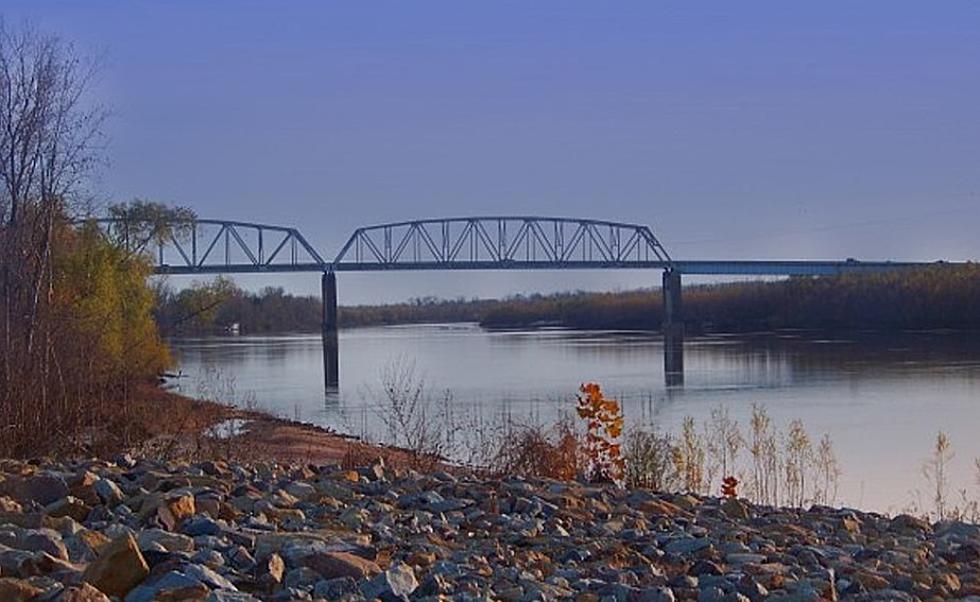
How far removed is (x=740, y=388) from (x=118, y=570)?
29.0 m

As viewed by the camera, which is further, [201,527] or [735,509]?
[735,509]

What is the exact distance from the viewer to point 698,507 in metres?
10.1

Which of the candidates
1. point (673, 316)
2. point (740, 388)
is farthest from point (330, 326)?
point (740, 388)

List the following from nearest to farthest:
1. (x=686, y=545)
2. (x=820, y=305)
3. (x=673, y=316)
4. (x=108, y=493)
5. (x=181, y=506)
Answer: (x=181, y=506)
(x=686, y=545)
(x=108, y=493)
(x=820, y=305)
(x=673, y=316)

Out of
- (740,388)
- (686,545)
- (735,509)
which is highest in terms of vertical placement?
(686,545)

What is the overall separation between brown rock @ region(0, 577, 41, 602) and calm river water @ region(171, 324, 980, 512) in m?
10.9

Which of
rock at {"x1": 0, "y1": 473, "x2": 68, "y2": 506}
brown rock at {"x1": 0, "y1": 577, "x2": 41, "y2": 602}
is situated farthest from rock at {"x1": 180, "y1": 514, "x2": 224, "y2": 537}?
brown rock at {"x1": 0, "y1": 577, "x2": 41, "y2": 602}

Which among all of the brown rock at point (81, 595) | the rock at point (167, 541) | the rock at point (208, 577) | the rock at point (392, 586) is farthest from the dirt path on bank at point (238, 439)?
the brown rock at point (81, 595)

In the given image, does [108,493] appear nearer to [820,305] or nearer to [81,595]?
[81,595]

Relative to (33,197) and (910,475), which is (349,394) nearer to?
(33,197)

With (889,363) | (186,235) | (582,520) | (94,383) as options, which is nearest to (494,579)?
(582,520)

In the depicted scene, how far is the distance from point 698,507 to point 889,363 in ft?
110

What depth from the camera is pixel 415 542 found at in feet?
22.8

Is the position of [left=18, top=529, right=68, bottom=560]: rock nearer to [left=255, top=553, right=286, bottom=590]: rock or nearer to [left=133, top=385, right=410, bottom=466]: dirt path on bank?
[left=255, top=553, right=286, bottom=590]: rock
